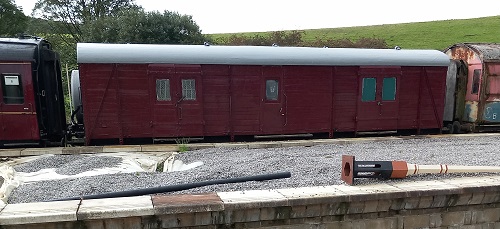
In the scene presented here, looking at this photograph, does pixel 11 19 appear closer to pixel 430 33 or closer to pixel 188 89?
pixel 188 89

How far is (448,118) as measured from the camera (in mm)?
12359

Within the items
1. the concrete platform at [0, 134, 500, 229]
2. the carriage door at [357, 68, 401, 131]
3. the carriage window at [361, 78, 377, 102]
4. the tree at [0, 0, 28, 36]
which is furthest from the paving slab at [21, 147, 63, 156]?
the tree at [0, 0, 28, 36]

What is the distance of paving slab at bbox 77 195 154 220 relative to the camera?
3977 millimetres

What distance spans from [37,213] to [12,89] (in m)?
6.24

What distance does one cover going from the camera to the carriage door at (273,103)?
10.2 m

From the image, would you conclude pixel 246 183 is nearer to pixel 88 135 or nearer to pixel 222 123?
pixel 222 123

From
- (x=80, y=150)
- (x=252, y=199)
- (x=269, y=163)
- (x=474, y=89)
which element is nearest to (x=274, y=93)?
(x=269, y=163)

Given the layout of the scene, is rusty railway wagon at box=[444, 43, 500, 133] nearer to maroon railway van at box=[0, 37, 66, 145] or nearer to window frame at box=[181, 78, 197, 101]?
window frame at box=[181, 78, 197, 101]

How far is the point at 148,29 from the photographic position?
2277 centimetres

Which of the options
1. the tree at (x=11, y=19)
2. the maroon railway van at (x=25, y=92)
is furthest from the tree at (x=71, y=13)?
the maroon railway van at (x=25, y=92)

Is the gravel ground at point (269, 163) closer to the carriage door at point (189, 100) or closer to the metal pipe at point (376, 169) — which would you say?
the metal pipe at point (376, 169)

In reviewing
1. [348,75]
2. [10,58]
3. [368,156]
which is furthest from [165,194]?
[348,75]

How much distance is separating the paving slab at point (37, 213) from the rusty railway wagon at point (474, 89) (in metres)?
12.0

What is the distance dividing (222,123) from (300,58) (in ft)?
9.37
